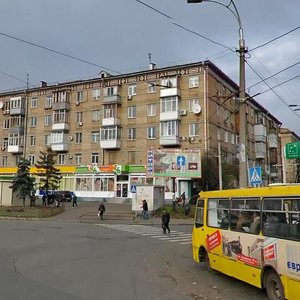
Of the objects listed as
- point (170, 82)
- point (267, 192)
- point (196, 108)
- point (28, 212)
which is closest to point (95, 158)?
point (170, 82)

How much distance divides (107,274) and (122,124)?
4985 cm

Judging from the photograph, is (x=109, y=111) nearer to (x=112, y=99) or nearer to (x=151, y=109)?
(x=112, y=99)

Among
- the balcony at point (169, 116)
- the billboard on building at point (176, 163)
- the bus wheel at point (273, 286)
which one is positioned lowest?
the bus wheel at point (273, 286)

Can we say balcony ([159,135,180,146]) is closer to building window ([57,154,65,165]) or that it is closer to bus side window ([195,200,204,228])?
A: building window ([57,154,65,165])

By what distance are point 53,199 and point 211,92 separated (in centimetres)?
2331

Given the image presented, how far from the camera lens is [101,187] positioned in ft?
200

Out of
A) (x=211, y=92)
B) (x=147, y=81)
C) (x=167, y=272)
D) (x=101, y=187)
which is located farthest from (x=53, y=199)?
(x=167, y=272)

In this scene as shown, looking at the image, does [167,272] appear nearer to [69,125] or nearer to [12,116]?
[69,125]

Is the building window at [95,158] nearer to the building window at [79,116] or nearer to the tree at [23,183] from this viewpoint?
the building window at [79,116]

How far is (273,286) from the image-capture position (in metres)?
8.30

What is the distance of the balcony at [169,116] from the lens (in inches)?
2185

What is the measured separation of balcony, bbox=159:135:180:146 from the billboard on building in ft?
34.8

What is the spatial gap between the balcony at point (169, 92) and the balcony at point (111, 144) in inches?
344

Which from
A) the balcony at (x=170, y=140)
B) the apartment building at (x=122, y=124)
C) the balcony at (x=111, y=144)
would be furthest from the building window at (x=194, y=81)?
the balcony at (x=111, y=144)
